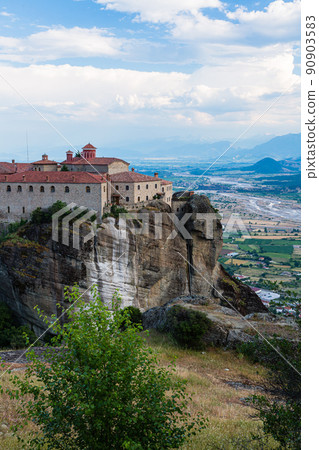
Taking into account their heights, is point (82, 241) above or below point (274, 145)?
below

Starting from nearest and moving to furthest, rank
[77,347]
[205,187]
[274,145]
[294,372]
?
[77,347] → [294,372] → [205,187] → [274,145]

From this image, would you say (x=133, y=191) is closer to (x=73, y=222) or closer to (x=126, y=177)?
(x=126, y=177)

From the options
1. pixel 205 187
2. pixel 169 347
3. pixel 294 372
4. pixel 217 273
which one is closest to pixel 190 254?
pixel 217 273

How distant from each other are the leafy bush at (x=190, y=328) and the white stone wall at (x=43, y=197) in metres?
17.9

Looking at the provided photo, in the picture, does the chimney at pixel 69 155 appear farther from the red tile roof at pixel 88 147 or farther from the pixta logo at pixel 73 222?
the pixta logo at pixel 73 222

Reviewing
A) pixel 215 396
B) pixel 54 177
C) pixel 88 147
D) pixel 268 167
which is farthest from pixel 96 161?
pixel 268 167

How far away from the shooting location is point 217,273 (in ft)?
130

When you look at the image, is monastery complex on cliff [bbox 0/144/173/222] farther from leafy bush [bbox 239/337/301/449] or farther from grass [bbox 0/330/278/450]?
leafy bush [bbox 239/337/301/449]

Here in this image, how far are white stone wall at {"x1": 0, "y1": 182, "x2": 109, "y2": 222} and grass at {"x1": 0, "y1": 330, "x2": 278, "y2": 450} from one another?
1796 cm

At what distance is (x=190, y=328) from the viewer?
54.2 ft

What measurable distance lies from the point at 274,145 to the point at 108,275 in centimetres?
7884

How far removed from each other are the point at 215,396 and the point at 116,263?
74.1 ft

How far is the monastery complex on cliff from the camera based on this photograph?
34125 millimetres
